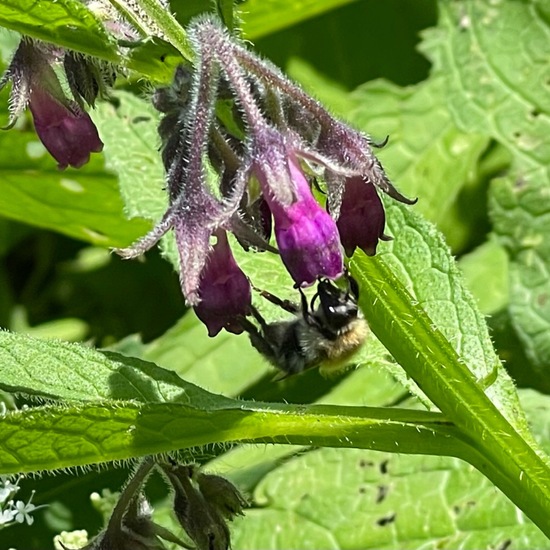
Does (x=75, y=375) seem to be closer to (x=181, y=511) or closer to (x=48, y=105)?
(x=181, y=511)

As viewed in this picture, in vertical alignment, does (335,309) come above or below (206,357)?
above

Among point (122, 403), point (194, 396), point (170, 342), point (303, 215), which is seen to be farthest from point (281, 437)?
point (170, 342)

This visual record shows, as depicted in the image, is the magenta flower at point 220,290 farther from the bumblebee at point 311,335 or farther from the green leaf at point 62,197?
the green leaf at point 62,197

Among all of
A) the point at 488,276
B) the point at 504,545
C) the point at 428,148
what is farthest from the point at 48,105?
the point at 428,148

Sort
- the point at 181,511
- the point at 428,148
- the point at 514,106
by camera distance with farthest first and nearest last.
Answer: the point at 428,148 < the point at 514,106 < the point at 181,511

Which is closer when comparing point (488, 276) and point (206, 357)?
point (206, 357)

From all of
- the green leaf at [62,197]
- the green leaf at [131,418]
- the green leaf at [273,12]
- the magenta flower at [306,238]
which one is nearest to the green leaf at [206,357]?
the green leaf at [62,197]

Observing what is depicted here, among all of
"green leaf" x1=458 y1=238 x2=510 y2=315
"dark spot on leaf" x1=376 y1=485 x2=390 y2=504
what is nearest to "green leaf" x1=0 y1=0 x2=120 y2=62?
"dark spot on leaf" x1=376 y1=485 x2=390 y2=504

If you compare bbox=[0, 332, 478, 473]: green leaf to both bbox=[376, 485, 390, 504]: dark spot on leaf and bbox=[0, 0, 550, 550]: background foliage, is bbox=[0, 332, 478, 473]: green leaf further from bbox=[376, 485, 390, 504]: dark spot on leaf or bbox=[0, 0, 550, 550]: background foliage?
bbox=[376, 485, 390, 504]: dark spot on leaf
